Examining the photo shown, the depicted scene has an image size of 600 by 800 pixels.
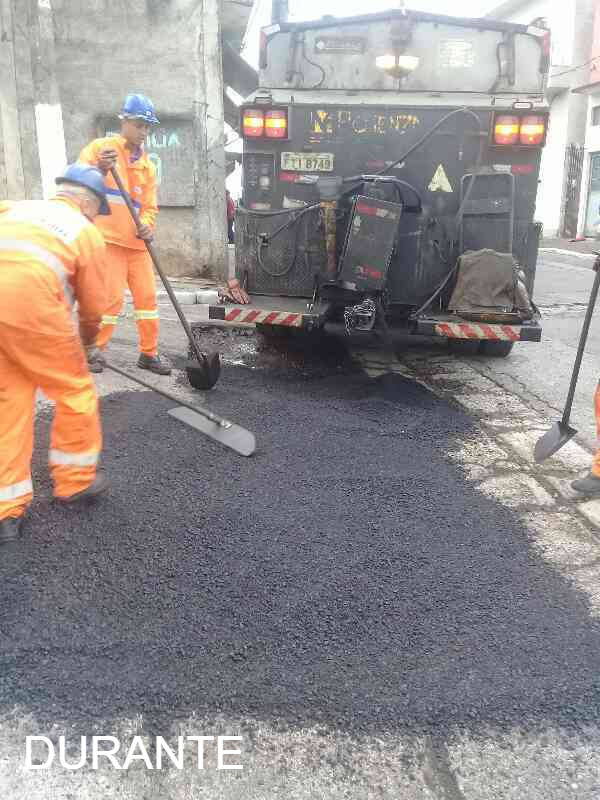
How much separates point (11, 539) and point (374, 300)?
3.06 meters

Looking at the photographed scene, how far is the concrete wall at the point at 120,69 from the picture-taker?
8.31m

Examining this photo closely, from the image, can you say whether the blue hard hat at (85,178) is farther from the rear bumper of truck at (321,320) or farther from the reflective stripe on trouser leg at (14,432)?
the rear bumper of truck at (321,320)

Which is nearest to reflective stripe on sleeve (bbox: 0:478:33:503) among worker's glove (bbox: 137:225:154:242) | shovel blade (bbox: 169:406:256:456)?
shovel blade (bbox: 169:406:256:456)

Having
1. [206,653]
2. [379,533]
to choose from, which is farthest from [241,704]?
[379,533]

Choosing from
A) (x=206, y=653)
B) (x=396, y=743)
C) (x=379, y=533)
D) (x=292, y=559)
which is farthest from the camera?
(x=379, y=533)

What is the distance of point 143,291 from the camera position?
480cm

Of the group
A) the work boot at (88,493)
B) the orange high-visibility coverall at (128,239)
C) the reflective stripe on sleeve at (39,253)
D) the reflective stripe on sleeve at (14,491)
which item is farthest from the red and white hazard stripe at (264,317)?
the reflective stripe on sleeve at (14,491)

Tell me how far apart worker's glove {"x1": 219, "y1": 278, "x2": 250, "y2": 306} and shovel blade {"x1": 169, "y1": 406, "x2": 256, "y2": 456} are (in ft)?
4.66

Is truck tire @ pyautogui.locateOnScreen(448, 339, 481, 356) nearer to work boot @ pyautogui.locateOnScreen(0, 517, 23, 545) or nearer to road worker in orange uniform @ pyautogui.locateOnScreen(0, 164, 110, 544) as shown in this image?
road worker in orange uniform @ pyautogui.locateOnScreen(0, 164, 110, 544)

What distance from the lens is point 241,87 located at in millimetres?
11547

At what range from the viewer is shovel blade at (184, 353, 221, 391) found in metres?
4.51

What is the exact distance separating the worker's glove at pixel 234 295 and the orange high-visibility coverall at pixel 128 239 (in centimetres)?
55

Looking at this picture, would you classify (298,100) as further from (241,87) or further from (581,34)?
(581,34)

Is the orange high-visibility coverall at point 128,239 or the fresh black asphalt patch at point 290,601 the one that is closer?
the fresh black asphalt patch at point 290,601
